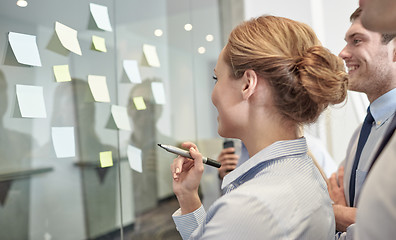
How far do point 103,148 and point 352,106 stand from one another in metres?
2.08

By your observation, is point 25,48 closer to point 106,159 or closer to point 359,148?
point 106,159

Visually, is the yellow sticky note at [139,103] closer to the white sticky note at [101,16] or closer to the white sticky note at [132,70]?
the white sticky note at [132,70]

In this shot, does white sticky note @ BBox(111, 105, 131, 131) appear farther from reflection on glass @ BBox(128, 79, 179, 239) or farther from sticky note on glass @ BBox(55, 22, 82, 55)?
sticky note on glass @ BBox(55, 22, 82, 55)

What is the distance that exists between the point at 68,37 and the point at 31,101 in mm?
285

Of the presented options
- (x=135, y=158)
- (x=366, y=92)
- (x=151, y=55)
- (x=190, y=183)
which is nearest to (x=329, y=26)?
(x=366, y=92)

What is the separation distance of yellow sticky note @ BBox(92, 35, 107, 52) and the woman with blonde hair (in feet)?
2.09

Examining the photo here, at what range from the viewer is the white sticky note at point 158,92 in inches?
72.6

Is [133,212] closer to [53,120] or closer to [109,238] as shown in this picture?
[109,238]

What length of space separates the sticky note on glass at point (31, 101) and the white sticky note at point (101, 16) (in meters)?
0.39

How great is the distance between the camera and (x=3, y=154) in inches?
46.7

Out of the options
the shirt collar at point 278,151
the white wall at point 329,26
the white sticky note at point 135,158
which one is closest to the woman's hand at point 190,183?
the shirt collar at point 278,151

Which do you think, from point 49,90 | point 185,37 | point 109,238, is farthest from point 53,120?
point 185,37

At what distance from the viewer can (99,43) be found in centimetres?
150

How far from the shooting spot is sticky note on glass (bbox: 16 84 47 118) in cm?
121
